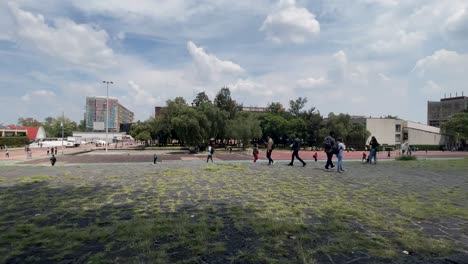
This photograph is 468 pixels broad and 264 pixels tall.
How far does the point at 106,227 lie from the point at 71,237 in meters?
0.57

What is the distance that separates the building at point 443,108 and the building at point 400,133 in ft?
125

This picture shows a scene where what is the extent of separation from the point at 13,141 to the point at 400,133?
89.0 meters

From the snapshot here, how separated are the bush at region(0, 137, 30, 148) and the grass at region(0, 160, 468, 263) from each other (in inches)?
2422

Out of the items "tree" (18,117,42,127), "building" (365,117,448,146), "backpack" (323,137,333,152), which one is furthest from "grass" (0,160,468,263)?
"tree" (18,117,42,127)

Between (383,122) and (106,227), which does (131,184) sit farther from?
(383,122)

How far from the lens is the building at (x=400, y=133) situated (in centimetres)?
7175

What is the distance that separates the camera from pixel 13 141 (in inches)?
2404

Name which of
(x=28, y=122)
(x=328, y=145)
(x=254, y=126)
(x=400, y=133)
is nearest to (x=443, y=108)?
A: (x=400, y=133)

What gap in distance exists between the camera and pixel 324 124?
2852 inches

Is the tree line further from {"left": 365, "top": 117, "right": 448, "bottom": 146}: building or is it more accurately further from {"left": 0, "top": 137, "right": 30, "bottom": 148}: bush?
{"left": 0, "top": 137, "right": 30, "bottom": 148}: bush

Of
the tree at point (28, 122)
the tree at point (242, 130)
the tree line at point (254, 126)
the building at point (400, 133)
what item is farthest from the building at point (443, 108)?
the tree at point (28, 122)

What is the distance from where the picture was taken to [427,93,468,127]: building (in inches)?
4147

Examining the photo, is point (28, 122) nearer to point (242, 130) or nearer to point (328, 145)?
point (242, 130)

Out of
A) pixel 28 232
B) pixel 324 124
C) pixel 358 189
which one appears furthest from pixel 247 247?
pixel 324 124
